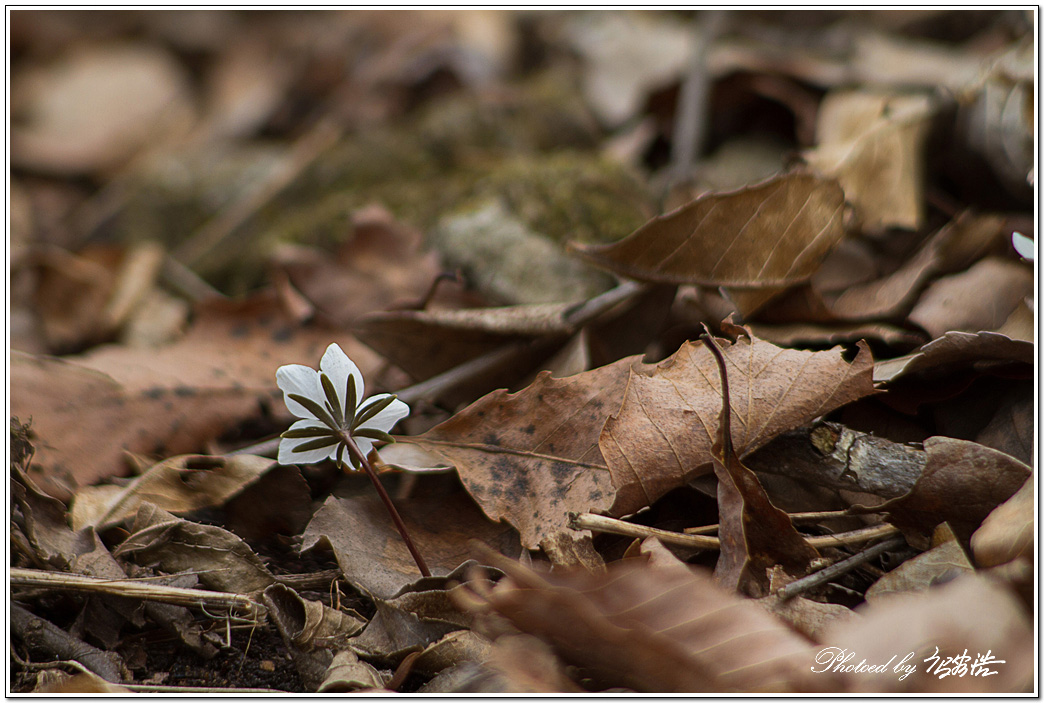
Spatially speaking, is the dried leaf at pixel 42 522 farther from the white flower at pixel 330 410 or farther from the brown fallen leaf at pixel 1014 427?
the brown fallen leaf at pixel 1014 427

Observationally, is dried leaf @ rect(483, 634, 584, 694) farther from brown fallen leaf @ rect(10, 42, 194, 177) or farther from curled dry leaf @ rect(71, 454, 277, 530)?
brown fallen leaf @ rect(10, 42, 194, 177)

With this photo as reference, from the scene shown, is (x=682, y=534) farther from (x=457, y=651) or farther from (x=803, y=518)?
(x=457, y=651)

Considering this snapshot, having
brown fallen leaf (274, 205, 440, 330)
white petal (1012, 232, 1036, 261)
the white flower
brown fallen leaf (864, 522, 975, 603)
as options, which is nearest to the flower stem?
the white flower

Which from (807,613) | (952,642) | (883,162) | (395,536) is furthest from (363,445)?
(883,162)

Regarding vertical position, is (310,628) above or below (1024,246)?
below

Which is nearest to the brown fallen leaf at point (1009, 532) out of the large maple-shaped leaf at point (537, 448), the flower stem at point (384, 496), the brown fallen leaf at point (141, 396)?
the large maple-shaped leaf at point (537, 448)

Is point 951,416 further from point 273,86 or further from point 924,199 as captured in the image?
point 273,86
